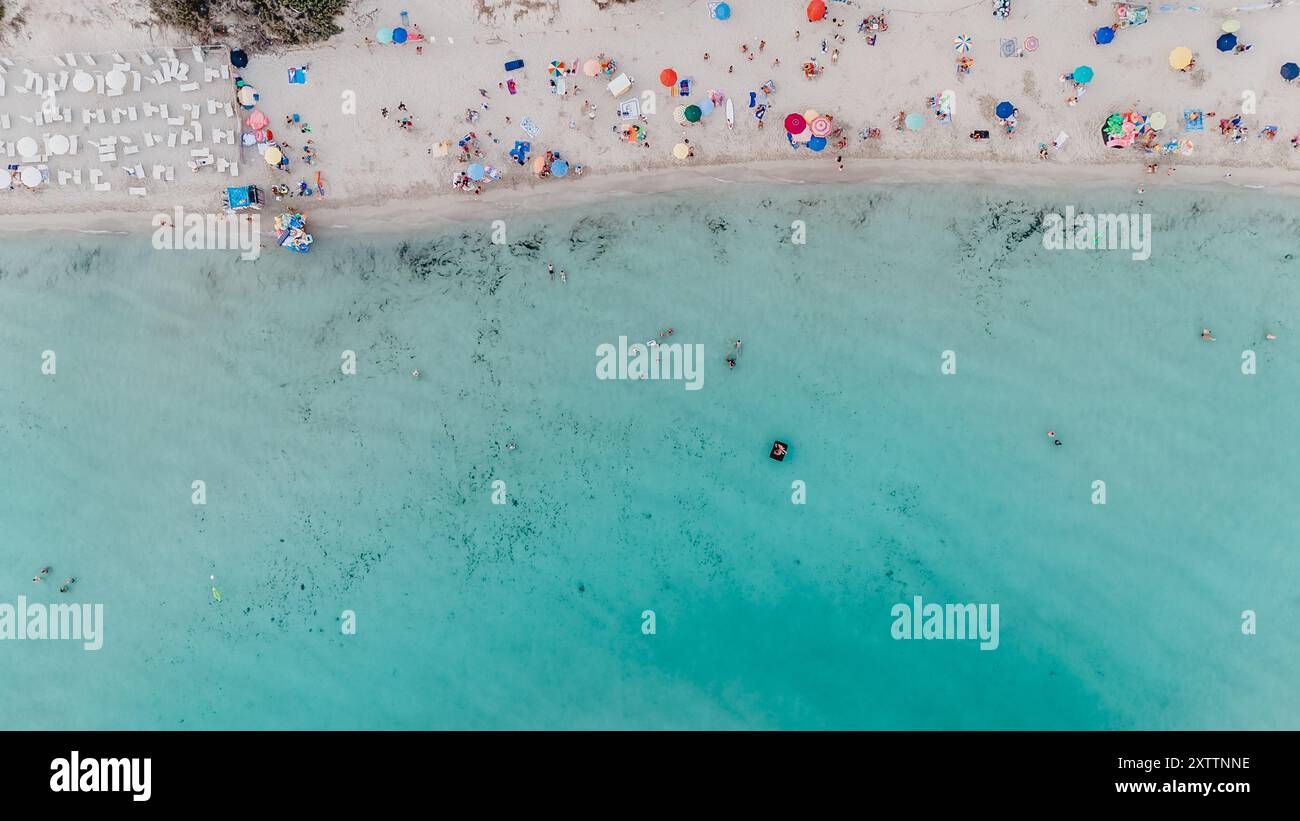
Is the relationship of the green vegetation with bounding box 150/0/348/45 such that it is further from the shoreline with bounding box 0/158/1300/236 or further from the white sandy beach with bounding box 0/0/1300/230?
the shoreline with bounding box 0/158/1300/236

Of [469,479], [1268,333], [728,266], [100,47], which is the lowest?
[469,479]

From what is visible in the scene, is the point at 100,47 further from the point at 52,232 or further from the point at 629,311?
the point at 629,311

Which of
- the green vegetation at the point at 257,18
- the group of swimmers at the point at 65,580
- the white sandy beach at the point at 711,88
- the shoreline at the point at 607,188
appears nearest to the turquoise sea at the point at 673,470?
the group of swimmers at the point at 65,580

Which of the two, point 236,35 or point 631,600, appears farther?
point 631,600

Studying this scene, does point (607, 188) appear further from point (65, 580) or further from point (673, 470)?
point (65, 580)

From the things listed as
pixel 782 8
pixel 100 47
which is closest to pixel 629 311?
pixel 782 8

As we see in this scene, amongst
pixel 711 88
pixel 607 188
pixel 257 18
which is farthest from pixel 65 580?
pixel 711 88
